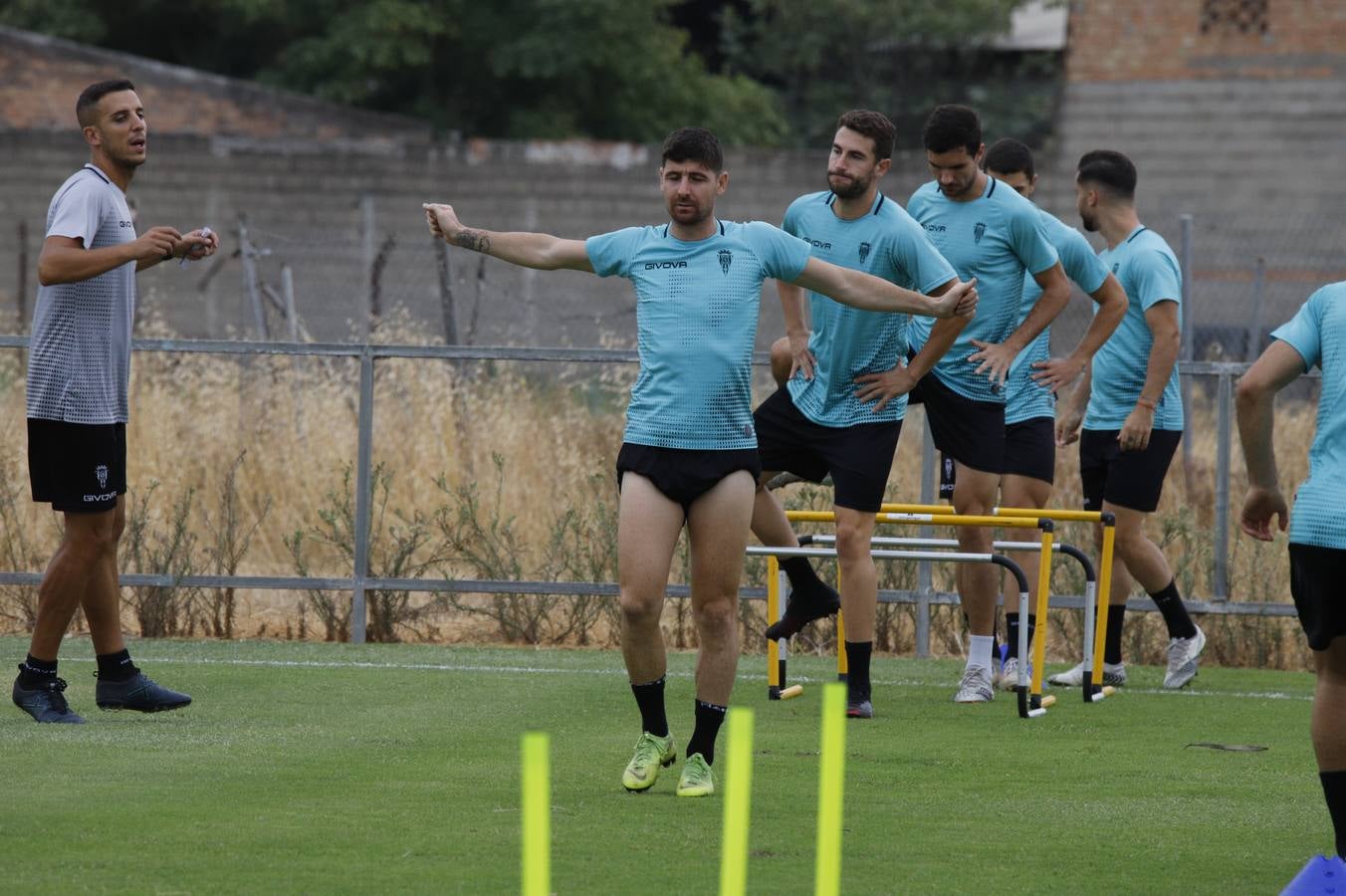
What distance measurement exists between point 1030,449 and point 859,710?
5.90ft

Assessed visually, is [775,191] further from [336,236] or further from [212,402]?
[212,402]

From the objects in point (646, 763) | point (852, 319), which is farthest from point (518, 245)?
point (852, 319)

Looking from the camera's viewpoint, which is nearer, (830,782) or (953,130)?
(830,782)

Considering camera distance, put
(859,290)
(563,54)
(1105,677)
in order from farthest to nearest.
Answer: (563,54), (1105,677), (859,290)

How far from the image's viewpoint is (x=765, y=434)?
26.6ft

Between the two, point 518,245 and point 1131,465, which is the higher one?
point 518,245

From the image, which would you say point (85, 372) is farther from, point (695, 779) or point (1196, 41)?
point (1196, 41)

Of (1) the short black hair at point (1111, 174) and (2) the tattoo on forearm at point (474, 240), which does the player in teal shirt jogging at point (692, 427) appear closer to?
(2) the tattoo on forearm at point (474, 240)

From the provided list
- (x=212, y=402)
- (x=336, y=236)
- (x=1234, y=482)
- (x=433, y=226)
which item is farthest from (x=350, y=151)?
(x=433, y=226)

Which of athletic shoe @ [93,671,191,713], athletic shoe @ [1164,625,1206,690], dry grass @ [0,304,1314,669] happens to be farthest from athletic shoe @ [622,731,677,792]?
dry grass @ [0,304,1314,669]

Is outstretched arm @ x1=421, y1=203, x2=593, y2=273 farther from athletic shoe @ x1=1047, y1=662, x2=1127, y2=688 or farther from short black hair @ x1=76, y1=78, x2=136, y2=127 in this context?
athletic shoe @ x1=1047, y1=662, x2=1127, y2=688

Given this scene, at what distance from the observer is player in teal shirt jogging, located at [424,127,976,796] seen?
6215 millimetres

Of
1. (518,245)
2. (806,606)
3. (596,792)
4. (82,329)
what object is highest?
(518,245)

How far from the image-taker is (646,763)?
6.30 meters
